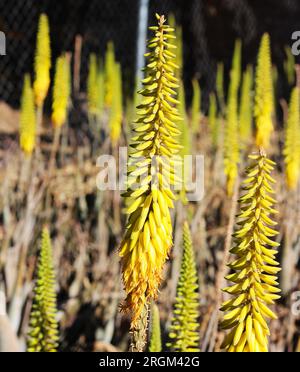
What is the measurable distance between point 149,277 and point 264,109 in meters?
1.45

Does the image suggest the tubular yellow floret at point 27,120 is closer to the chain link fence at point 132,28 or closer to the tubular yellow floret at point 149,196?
the tubular yellow floret at point 149,196

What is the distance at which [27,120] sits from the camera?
8.72ft

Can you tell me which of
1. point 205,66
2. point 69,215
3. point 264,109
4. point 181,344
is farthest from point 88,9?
point 181,344

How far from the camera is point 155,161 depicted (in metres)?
1.33

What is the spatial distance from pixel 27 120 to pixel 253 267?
1689 millimetres

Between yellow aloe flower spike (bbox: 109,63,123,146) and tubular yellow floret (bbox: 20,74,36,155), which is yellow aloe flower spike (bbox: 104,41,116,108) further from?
tubular yellow floret (bbox: 20,74,36,155)

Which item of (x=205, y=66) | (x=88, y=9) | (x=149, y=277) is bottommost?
(x=149, y=277)

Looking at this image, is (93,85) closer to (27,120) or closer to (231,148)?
(27,120)

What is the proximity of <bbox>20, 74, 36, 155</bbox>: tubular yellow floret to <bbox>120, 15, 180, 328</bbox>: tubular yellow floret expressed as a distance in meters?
1.29

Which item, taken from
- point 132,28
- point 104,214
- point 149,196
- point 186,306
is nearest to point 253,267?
point 149,196

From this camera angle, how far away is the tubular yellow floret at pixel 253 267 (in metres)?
1.19

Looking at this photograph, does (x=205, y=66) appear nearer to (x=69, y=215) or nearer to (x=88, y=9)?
(x=88, y=9)

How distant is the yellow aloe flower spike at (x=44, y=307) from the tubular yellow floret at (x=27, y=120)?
107 cm
